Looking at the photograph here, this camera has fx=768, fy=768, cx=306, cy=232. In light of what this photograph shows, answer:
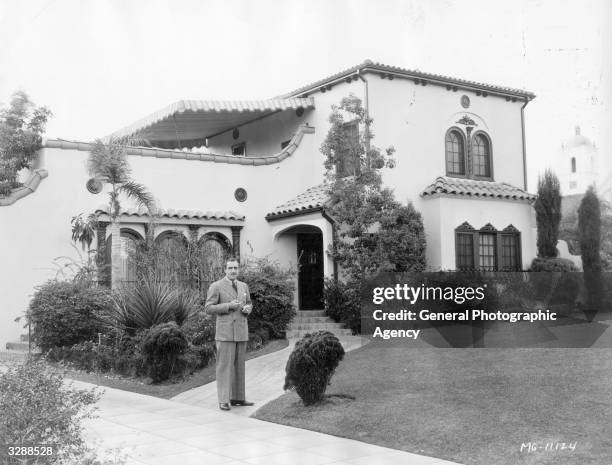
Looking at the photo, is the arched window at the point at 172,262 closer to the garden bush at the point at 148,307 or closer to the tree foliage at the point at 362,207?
the garden bush at the point at 148,307

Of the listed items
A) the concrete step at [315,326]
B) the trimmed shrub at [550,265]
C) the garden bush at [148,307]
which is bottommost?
the concrete step at [315,326]

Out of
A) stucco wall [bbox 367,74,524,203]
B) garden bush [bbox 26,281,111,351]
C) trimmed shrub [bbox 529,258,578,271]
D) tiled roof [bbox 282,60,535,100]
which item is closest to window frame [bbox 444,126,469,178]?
stucco wall [bbox 367,74,524,203]

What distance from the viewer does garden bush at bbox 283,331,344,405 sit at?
31.8 ft

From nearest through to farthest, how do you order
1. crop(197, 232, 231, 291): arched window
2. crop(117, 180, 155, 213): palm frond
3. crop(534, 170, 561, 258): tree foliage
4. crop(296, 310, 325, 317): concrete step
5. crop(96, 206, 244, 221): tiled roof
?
1. crop(117, 180, 155, 213): palm frond
2. crop(197, 232, 231, 291): arched window
3. crop(96, 206, 244, 221): tiled roof
4. crop(296, 310, 325, 317): concrete step
5. crop(534, 170, 561, 258): tree foliage

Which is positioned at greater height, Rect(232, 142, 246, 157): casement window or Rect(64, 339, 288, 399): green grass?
Rect(232, 142, 246, 157): casement window

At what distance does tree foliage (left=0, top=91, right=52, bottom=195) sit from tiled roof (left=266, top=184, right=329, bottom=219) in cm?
608

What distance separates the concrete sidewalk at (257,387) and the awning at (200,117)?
26.3ft

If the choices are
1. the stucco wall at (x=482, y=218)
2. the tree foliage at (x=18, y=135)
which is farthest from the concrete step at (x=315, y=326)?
the tree foliage at (x=18, y=135)

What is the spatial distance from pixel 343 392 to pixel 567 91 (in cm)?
502

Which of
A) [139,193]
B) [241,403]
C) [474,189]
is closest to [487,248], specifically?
[474,189]

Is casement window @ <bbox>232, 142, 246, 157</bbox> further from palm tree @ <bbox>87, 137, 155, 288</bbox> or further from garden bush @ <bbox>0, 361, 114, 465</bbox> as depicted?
garden bush @ <bbox>0, 361, 114, 465</bbox>

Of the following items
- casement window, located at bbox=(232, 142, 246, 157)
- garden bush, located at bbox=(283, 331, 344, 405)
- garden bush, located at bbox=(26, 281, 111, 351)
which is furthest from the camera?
casement window, located at bbox=(232, 142, 246, 157)

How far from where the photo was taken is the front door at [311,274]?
2003 centimetres

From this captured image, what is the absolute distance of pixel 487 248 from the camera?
806 inches
